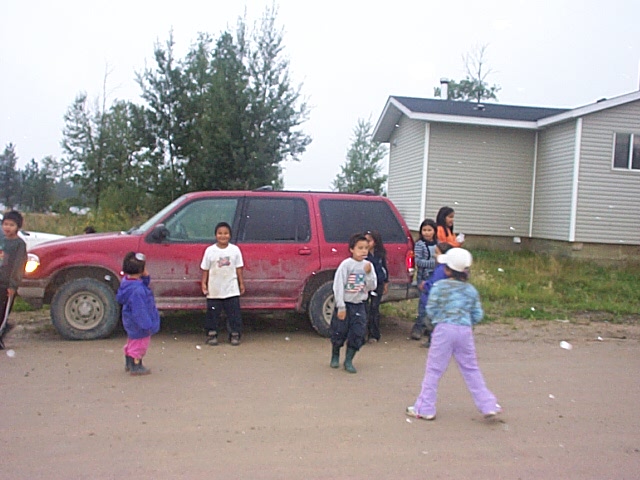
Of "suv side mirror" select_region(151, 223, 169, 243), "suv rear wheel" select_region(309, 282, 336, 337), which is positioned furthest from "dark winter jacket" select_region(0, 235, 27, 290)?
"suv rear wheel" select_region(309, 282, 336, 337)

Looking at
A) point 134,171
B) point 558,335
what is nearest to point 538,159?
point 558,335

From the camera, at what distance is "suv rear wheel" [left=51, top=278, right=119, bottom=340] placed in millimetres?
7973

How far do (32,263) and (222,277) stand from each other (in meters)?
2.31

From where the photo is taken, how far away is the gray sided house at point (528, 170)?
18281 mm

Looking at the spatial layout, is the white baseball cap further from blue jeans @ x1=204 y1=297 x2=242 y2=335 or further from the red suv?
blue jeans @ x1=204 y1=297 x2=242 y2=335

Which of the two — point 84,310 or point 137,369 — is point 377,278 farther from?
point 84,310

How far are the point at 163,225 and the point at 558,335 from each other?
18.6 ft

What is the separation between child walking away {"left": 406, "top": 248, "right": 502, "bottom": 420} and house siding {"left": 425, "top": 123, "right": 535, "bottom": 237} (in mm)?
15004

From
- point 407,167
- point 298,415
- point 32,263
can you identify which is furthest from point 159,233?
point 407,167

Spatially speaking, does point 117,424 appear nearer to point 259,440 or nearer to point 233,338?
point 259,440

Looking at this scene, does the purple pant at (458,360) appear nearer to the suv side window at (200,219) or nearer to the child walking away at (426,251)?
the child walking away at (426,251)

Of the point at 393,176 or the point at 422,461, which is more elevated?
the point at 393,176

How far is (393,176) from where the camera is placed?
2412 cm

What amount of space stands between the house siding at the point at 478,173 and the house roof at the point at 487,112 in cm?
52
